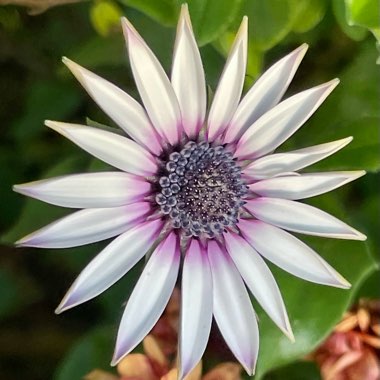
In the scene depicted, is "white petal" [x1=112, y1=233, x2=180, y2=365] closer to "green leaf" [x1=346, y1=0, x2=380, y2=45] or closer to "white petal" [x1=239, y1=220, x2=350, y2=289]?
"white petal" [x1=239, y1=220, x2=350, y2=289]

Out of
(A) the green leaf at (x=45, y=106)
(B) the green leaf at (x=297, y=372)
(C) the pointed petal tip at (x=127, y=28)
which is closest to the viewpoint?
(C) the pointed petal tip at (x=127, y=28)

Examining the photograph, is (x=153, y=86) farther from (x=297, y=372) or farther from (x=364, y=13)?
(x=297, y=372)

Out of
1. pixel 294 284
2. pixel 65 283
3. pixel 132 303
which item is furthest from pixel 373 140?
pixel 65 283

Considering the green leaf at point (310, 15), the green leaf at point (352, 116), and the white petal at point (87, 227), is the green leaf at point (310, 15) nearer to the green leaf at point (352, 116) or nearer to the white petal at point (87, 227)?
the green leaf at point (352, 116)

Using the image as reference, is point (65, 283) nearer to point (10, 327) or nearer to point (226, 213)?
point (10, 327)

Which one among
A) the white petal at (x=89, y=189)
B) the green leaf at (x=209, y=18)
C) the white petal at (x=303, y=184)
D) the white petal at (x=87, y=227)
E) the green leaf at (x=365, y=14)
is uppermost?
the green leaf at (x=209, y=18)

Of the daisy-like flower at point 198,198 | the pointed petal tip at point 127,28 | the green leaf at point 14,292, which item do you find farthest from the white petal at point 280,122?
the green leaf at point 14,292
